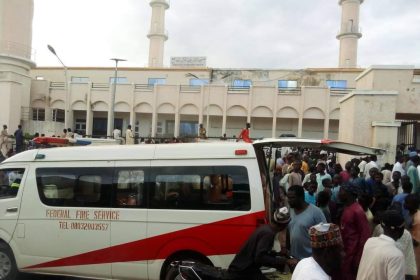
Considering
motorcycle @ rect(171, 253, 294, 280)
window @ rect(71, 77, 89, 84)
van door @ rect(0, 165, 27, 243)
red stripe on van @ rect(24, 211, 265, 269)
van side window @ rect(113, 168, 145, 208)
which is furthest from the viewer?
window @ rect(71, 77, 89, 84)

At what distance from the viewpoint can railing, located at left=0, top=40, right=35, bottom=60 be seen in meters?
33.1

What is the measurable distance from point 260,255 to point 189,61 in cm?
4879

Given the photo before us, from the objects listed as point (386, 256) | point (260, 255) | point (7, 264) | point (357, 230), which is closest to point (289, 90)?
point (7, 264)

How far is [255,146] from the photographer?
599 centimetres

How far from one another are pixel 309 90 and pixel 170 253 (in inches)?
1386

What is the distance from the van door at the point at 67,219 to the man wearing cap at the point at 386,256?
12.5 feet

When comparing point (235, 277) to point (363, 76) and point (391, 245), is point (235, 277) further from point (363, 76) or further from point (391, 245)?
point (363, 76)

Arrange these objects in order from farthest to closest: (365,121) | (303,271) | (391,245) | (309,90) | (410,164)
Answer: (309,90) → (365,121) → (410,164) → (391,245) → (303,271)

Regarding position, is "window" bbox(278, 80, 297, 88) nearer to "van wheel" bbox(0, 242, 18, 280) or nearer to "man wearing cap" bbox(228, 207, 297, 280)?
"van wheel" bbox(0, 242, 18, 280)

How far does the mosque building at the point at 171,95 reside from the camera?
34.6 metres

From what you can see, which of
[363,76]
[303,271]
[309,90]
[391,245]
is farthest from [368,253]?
[309,90]

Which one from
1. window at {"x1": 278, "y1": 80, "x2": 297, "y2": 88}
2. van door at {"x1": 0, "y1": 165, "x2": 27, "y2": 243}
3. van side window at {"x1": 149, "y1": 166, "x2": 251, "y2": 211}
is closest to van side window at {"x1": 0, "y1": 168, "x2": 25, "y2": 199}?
van door at {"x1": 0, "y1": 165, "x2": 27, "y2": 243}

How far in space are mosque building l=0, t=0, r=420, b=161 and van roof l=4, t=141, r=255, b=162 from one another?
96.9ft

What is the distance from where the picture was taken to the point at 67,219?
6.40m
